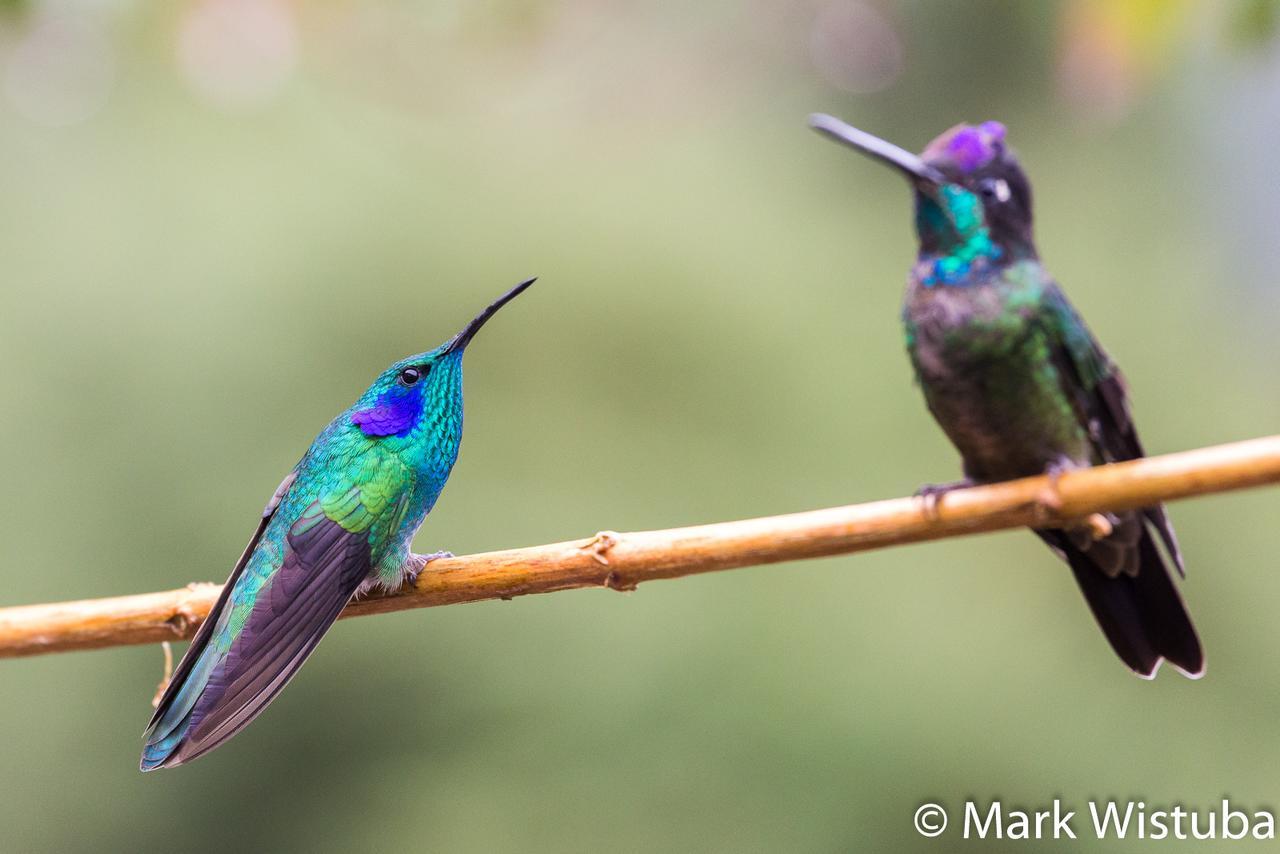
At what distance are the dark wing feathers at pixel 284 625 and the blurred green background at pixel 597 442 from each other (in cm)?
281

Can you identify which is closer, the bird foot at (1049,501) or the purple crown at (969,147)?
the bird foot at (1049,501)

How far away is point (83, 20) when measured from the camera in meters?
2.71

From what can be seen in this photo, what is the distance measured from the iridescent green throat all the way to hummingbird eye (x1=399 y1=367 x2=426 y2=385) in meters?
0.71

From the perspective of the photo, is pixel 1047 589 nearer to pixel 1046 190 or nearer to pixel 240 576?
pixel 1046 190

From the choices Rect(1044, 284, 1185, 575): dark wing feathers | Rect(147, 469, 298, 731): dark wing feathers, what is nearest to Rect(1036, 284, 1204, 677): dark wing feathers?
Rect(1044, 284, 1185, 575): dark wing feathers

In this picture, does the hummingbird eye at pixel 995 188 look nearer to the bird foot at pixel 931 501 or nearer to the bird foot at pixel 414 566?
the bird foot at pixel 931 501

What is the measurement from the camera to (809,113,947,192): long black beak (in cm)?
128

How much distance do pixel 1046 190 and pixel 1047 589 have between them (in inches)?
109

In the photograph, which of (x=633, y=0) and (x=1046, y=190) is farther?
(x=1046, y=190)

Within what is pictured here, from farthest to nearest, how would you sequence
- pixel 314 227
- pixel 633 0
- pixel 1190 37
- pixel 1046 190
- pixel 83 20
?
1. pixel 1046 190
2. pixel 314 227
3. pixel 633 0
4. pixel 83 20
5. pixel 1190 37

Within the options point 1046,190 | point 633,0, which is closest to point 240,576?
point 633,0

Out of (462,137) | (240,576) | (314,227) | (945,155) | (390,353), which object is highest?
(462,137)

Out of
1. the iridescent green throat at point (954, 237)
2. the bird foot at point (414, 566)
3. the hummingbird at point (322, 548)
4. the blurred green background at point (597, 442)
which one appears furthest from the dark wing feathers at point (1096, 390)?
the blurred green background at point (597, 442)

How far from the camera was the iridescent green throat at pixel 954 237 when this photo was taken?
173cm
